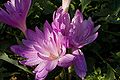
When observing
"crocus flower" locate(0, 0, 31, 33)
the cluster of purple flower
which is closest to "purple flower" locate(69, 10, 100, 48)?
the cluster of purple flower

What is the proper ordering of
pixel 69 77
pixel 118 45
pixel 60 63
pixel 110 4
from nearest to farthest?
pixel 60 63 → pixel 69 77 → pixel 110 4 → pixel 118 45

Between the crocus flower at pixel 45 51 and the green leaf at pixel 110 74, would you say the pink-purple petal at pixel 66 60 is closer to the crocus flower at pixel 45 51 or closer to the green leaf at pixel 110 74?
the crocus flower at pixel 45 51

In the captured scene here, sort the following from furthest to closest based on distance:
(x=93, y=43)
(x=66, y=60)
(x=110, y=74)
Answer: (x=93, y=43) < (x=110, y=74) < (x=66, y=60)

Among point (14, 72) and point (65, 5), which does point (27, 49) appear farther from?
point (14, 72)

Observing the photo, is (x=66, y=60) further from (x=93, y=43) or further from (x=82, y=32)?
(x=93, y=43)

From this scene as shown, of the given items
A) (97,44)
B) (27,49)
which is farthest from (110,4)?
(27,49)

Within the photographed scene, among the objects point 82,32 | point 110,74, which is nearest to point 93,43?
point 110,74

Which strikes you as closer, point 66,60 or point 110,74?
point 66,60
